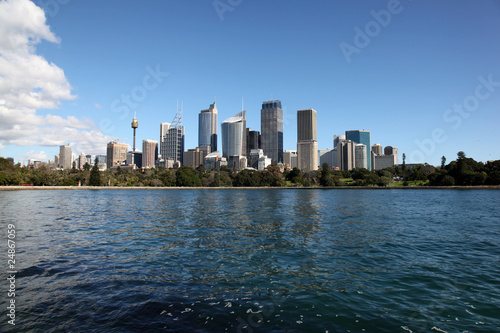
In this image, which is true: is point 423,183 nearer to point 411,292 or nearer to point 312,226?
point 312,226

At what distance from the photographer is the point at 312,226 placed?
28.7 m

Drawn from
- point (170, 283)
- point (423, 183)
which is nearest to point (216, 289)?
point (170, 283)

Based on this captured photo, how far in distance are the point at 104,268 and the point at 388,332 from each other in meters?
12.3

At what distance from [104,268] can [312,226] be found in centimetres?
1952

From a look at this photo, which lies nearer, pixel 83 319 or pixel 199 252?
pixel 83 319

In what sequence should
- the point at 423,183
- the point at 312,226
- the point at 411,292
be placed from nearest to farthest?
the point at 411,292, the point at 312,226, the point at 423,183

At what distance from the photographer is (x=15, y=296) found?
10547mm

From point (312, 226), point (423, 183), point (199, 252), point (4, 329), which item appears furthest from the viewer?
point (423, 183)

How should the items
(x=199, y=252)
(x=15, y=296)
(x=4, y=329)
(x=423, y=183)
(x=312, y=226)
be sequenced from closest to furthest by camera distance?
(x=4, y=329), (x=15, y=296), (x=199, y=252), (x=312, y=226), (x=423, y=183)

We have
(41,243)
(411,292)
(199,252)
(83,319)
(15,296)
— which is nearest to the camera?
(83,319)

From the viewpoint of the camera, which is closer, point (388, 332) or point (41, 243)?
point (388, 332)

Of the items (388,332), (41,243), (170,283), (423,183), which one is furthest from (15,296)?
(423,183)

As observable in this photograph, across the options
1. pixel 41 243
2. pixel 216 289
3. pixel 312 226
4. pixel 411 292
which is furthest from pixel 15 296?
pixel 312 226

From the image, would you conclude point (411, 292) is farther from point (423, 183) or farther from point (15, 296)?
point (423, 183)
